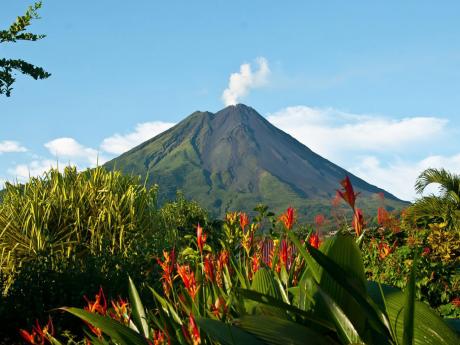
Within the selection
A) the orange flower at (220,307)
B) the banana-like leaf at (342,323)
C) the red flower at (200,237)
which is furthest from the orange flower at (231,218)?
the banana-like leaf at (342,323)

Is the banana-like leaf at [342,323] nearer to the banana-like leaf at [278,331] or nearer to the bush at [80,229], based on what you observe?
the banana-like leaf at [278,331]

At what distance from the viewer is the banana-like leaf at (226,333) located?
1.79 m

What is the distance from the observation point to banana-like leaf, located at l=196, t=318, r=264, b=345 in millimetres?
1790

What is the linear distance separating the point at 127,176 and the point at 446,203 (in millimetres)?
7240

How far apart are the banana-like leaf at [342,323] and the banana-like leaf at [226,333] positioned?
0.27 metres

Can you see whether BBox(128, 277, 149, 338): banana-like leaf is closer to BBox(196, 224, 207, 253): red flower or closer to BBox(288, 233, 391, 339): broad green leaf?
BBox(196, 224, 207, 253): red flower

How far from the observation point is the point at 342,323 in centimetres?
192

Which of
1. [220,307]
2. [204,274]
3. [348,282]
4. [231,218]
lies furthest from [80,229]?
[348,282]

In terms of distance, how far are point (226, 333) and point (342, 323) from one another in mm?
414

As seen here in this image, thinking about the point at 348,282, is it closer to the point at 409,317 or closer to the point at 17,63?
the point at 409,317

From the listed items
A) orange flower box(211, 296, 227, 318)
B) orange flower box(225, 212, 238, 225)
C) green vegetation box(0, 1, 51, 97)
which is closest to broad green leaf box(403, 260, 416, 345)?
orange flower box(211, 296, 227, 318)

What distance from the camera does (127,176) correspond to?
9.77 meters

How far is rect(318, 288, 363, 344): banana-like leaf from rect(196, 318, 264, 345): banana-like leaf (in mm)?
270

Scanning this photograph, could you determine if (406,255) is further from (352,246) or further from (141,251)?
(352,246)
